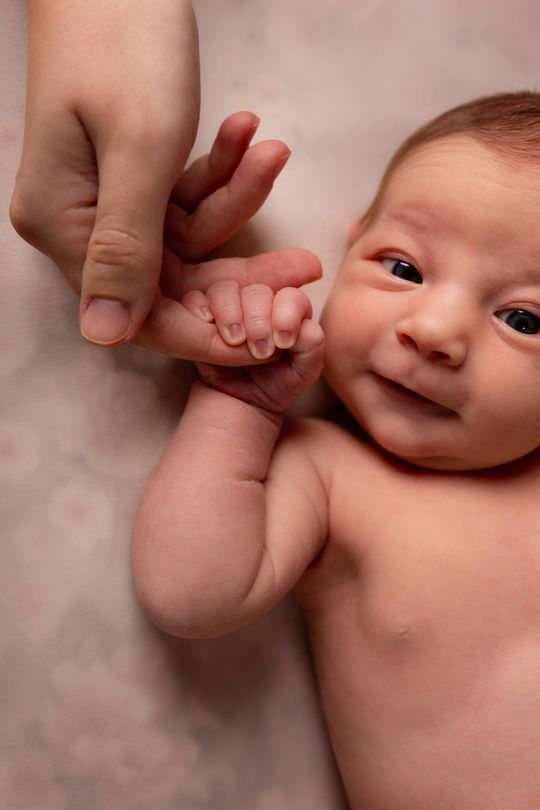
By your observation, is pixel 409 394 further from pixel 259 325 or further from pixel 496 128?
pixel 496 128

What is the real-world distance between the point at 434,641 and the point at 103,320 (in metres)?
0.54

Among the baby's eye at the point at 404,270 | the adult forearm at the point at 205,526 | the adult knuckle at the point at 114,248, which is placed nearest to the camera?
the adult knuckle at the point at 114,248

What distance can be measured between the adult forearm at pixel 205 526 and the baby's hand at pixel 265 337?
0.03 meters

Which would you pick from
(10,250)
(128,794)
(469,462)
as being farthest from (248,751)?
(10,250)

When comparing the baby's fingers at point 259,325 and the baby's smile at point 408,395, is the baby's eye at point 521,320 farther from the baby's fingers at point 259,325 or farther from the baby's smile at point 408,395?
the baby's fingers at point 259,325

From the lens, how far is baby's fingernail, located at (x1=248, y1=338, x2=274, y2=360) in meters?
0.89

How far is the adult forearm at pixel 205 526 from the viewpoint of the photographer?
0.88 metres

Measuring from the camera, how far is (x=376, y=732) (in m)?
0.99

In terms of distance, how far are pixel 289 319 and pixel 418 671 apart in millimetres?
447

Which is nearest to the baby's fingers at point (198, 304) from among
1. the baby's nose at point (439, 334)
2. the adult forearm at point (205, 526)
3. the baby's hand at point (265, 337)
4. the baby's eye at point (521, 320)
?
the baby's hand at point (265, 337)

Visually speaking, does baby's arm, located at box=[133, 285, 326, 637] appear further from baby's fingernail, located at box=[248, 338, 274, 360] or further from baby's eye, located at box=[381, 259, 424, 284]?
baby's eye, located at box=[381, 259, 424, 284]

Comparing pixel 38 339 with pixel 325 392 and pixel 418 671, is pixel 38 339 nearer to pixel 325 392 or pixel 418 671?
pixel 325 392

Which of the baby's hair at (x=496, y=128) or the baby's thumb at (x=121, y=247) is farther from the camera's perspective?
the baby's hair at (x=496, y=128)

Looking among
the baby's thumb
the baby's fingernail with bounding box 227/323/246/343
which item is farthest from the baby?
the baby's thumb
